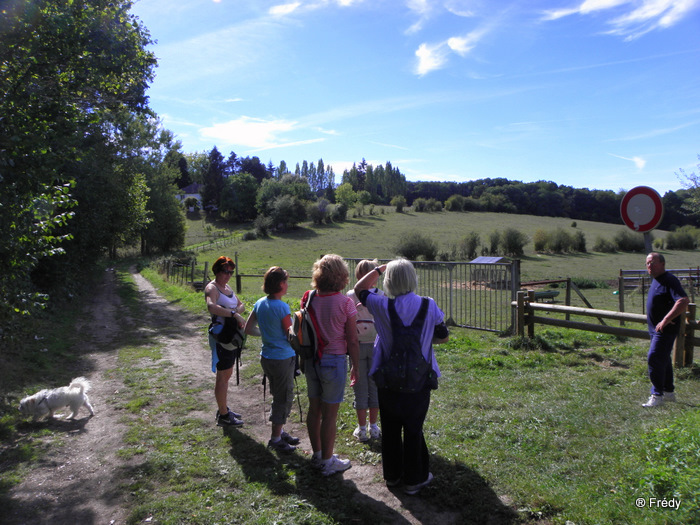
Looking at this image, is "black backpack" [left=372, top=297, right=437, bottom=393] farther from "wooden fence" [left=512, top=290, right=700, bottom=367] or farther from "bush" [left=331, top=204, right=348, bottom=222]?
"bush" [left=331, top=204, right=348, bottom=222]

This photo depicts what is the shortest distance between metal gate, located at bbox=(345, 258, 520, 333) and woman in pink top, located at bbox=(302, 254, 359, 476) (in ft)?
22.8

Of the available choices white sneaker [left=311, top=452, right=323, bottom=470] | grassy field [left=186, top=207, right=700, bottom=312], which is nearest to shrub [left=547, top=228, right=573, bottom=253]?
grassy field [left=186, top=207, right=700, bottom=312]

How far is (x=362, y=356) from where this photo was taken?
16.0 feet

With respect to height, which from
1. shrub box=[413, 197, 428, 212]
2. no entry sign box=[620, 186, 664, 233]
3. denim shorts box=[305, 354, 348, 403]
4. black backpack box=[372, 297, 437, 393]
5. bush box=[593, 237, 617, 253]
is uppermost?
shrub box=[413, 197, 428, 212]

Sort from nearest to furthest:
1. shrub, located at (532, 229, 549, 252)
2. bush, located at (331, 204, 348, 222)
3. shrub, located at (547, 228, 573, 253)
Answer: shrub, located at (547, 228, 573, 253) < shrub, located at (532, 229, 549, 252) < bush, located at (331, 204, 348, 222)

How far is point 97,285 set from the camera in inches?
1006

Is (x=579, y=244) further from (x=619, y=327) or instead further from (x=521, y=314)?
(x=619, y=327)

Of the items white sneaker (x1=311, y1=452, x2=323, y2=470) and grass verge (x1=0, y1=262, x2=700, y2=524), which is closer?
grass verge (x1=0, y1=262, x2=700, y2=524)

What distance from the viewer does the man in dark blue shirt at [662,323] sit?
5660 mm

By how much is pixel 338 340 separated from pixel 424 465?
1.23m

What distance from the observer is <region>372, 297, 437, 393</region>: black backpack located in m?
3.55

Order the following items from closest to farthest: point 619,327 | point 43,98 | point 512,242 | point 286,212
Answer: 1. point 43,98
2. point 619,327
3. point 512,242
4. point 286,212

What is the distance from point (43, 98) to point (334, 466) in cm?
718

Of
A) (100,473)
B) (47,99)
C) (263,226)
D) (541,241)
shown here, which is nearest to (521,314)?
(100,473)
